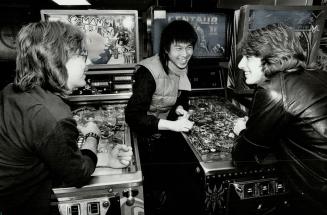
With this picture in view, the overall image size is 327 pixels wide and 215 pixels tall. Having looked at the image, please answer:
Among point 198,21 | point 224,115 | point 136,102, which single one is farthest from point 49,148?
point 198,21

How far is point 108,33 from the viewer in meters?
2.73

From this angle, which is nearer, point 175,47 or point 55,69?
point 55,69

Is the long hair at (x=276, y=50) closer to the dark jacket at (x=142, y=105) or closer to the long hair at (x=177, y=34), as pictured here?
the long hair at (x=177, y=34)

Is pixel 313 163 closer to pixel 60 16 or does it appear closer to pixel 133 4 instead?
pixel 60 16

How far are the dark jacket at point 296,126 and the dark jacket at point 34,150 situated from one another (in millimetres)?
1038

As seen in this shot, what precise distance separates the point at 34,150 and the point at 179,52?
148 cm

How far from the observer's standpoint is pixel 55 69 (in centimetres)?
125

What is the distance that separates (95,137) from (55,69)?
641 mm

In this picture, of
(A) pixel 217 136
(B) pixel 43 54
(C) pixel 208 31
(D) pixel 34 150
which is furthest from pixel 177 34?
(D) pixel 34 150

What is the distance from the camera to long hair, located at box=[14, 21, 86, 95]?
1.22m

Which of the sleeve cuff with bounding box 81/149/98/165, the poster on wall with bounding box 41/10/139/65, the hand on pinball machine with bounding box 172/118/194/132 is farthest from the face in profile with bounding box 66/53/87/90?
the poster on wall with bounding box 41/10/139/65

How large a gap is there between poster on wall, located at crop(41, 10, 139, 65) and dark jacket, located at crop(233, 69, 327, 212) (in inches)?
68.3

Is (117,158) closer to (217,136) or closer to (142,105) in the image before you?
(142,105)

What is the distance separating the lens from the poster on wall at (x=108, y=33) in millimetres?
2621
